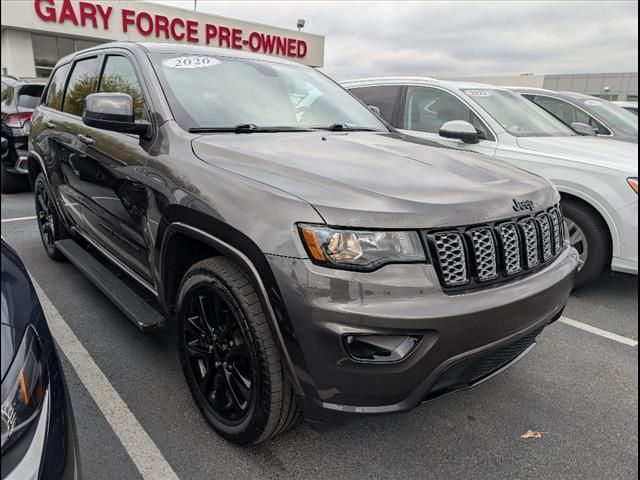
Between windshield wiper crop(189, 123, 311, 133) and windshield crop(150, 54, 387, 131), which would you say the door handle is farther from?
windshield wiper crop(189, 123, 311, 133)

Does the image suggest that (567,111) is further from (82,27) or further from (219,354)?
(82,27)

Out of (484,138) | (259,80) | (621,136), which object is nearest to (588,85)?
(621,136)

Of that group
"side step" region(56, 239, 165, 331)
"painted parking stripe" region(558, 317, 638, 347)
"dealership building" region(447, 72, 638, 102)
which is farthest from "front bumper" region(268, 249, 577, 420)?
"dealership building" region(447, 72, 638, 102)

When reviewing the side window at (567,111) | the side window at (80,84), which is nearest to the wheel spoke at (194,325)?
the side window at (80,84)

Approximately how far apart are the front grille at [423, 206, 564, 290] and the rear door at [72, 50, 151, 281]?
5.01 ft

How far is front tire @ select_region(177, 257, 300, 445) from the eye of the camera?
1825 millimetres

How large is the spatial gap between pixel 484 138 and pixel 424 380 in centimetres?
369

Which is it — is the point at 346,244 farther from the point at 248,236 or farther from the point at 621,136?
the point at 621,136

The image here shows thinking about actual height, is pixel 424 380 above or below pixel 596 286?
above

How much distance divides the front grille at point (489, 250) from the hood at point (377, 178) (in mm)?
55

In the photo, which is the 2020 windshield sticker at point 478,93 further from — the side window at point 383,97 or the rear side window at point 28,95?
the rear side window at point 28,95

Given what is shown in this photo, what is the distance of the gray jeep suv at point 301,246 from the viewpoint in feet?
5.38

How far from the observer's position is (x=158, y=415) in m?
2.37

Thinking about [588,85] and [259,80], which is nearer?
[259,80]
